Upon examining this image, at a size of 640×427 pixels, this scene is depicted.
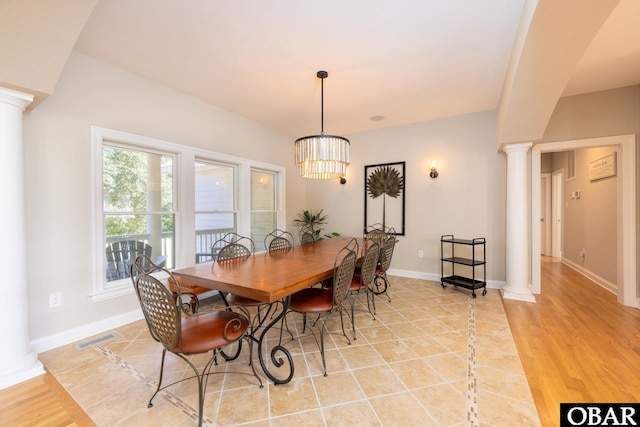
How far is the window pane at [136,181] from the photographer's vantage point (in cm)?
273

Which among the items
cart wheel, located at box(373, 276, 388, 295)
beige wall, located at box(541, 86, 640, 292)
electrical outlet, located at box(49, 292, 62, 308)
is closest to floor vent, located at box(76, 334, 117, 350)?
electrical outlet, located at box(49, 292, 62, 308)

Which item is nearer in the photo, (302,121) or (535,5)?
(535,5)

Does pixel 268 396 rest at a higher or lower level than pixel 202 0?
lower

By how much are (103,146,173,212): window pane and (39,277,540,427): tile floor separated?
4.37ft

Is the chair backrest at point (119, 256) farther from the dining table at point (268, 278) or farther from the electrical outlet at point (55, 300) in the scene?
the dining table at point (268, 278)

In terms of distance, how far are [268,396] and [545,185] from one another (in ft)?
26.1

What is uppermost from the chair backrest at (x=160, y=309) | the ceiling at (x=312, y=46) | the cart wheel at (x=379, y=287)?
the ceiling at (x=312, y=46)

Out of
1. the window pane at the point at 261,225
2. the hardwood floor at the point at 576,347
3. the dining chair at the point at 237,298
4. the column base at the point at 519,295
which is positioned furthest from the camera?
the window pane at the point at 261,225

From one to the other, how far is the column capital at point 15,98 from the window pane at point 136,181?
79 centimetres

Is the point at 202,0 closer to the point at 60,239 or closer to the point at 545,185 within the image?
the point at 60,239

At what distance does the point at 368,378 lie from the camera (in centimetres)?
184

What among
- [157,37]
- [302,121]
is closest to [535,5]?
[157,37]

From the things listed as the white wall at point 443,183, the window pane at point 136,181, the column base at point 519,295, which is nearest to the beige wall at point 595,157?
the white wall at point 443,183

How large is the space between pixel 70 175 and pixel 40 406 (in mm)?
1815
